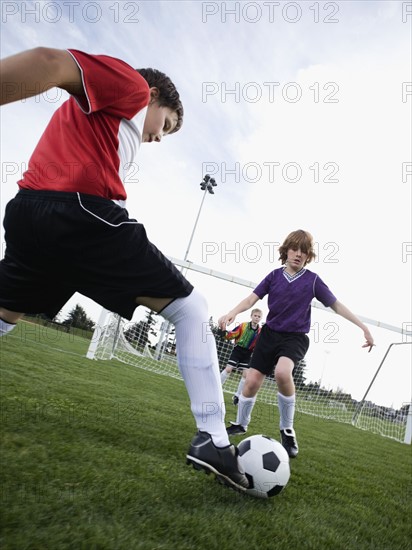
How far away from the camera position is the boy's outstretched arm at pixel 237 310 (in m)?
3.11

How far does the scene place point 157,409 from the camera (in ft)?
13.9

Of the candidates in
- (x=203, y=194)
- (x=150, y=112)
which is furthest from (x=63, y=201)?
(x=203, y=194)

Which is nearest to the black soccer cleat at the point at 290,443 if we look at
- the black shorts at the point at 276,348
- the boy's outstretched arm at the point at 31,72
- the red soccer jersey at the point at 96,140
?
the black shorts at the point at 276,348

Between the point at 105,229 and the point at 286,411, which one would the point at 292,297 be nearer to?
the point at 286,411

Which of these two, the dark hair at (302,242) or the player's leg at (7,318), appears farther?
the dark hair at (302,242)

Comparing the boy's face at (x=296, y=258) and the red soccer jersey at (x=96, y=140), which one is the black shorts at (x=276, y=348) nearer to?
the boy's face at (x=296, y=258)

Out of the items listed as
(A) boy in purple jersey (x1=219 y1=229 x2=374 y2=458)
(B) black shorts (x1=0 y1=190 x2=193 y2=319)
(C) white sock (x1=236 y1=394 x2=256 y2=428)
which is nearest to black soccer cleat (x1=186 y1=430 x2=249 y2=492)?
(B) black shorts (x1=0 y1=190 x2=193 y2=319)

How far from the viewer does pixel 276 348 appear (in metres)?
3.74

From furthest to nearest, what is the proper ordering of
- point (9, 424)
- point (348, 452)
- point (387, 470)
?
point (348, 452) → point (387, 470) → point (9, 424)

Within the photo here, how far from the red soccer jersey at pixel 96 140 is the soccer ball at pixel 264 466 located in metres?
1.50

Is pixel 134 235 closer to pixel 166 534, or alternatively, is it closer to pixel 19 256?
pixel 19 256

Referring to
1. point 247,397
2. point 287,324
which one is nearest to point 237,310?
point 287,324

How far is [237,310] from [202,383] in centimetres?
160

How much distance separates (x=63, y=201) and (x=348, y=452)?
14.8ft
